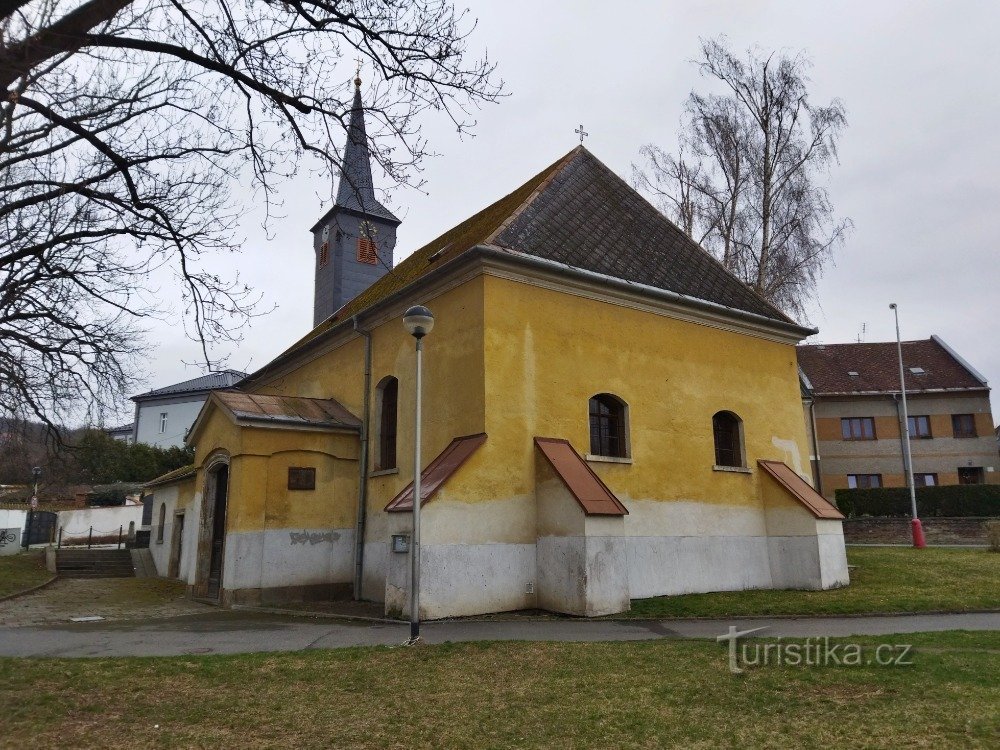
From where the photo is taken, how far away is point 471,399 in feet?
42.8

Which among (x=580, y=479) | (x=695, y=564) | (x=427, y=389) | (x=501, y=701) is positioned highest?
(x=427, y=389)

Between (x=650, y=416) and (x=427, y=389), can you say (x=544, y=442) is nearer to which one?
(x=427, y=389)

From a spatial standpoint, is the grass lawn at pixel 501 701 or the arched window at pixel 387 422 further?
the arched window at pixel 387 422

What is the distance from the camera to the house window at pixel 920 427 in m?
40.0

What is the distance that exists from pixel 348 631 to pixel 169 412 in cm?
5901

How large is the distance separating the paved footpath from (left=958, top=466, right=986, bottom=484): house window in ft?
109

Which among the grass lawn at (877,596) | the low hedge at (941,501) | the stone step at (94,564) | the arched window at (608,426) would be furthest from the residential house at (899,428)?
the stone step at (94,564)

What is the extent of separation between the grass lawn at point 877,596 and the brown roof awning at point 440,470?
372 centimetres

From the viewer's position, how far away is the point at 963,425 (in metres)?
39.8

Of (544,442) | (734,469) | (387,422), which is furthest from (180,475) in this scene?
(734,469)

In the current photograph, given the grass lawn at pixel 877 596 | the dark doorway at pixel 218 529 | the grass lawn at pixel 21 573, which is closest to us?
the grass lawn at pixel 877 596

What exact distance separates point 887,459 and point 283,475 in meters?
35.8

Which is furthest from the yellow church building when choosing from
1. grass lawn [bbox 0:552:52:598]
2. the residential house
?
the residential house

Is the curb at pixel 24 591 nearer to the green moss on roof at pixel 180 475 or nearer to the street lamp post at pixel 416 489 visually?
the green moss on roof at pixel 180 475
